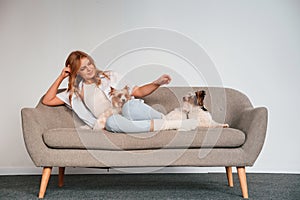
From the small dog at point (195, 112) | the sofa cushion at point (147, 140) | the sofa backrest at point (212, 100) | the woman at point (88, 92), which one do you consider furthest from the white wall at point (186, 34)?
the sofa cushion at point (147, 140)

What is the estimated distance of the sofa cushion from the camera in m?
2.54

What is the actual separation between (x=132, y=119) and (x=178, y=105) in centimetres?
56

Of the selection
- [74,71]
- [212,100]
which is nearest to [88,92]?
[74,71]

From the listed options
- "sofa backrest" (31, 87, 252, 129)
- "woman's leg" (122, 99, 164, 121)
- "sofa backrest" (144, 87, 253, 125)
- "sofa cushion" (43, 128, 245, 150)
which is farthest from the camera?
"sofa backrest" (144, 87, 253, 125)

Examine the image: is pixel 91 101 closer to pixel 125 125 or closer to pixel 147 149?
pixel 125 125

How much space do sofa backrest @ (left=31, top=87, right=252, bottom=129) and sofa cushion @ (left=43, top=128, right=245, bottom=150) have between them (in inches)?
15.1

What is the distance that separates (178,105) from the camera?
3.21m

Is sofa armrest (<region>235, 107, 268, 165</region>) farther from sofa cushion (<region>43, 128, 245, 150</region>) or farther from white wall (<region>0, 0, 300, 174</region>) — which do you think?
white wall (<region>0, 0, 300, 174</region>)

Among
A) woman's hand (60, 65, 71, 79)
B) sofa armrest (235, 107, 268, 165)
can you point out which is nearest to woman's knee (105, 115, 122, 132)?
woman's hand (60, 65, 71, 79)

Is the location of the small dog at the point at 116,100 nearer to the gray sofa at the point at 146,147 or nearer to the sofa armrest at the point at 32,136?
the gray sofa at the point at 146,147

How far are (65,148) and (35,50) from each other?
179 centimetres

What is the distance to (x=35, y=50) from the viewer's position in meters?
4.10

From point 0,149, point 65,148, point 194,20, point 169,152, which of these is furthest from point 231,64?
point 0,149

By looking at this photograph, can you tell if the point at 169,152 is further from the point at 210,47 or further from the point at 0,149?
the point at 0,149
